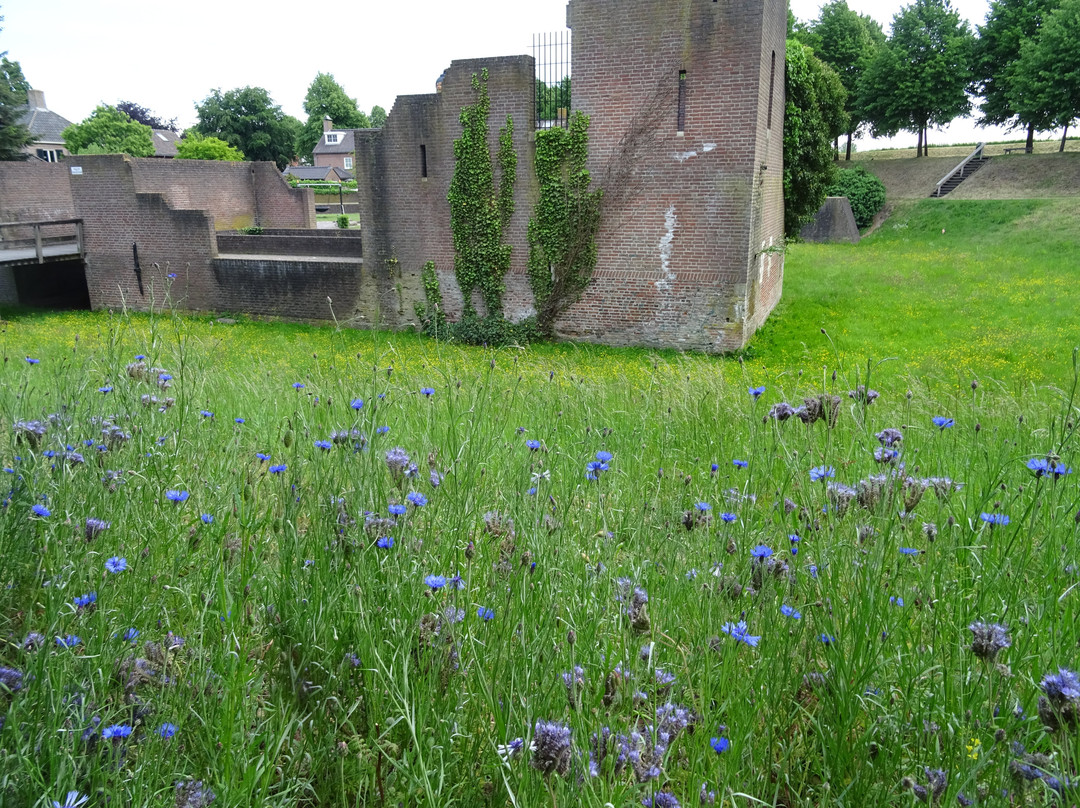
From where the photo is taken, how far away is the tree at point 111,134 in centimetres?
4553

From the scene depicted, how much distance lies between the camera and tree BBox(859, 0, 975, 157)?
38844mm

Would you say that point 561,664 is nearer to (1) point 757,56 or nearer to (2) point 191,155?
(1) point 757,56

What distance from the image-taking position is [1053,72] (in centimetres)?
3366

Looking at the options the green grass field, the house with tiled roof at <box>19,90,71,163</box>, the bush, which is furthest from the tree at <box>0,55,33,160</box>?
the green grass field

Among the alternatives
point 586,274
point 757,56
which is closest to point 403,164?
point 586,274

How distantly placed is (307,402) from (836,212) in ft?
105

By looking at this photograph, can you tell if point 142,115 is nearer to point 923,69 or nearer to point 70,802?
point 923,69

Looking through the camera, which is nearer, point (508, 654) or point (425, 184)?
point (508, 654)

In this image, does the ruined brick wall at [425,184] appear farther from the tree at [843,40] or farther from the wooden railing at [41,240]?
the tree at [843,40]

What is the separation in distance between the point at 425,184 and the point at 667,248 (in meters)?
5.54

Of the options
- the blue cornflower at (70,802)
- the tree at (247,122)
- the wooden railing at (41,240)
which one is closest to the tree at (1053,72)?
the wooden railing at (41,240)

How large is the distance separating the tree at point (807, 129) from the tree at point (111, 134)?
41.0m

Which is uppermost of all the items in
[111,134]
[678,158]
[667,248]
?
[111,134]

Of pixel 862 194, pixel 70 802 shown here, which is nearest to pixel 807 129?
pixel 862 194
